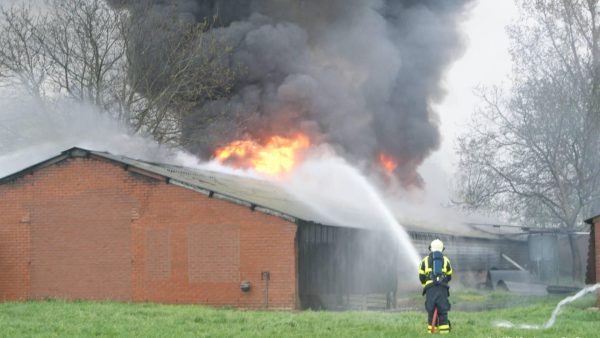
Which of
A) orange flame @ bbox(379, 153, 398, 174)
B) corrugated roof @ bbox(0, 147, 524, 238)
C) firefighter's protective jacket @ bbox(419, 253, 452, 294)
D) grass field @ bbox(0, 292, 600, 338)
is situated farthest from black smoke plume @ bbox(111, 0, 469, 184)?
firefighter's protective jacket @ bbox(419, 253, 452, 294)

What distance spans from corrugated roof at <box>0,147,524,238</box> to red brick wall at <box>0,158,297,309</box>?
0.64 feet

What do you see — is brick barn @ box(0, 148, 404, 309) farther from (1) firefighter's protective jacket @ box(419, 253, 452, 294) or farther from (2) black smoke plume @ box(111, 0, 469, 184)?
(2) black smoke plume @ box(111, 0, 469, 184)

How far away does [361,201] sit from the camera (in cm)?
3453

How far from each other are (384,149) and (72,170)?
2024cm

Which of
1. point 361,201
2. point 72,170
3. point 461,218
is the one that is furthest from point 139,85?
point 461,218

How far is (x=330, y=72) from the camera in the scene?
38.5m

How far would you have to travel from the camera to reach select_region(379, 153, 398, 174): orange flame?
4188cm

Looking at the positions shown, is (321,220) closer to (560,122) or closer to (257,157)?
(257,157)

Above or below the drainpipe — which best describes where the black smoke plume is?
above

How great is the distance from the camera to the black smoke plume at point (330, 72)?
119 ft

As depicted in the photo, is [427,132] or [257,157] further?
[427,132]

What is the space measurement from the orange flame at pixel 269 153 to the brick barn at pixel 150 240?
10.6 metres

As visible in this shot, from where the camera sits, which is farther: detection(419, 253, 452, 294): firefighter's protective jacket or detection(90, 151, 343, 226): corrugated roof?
detection(90, 151, 343, 226): corrugated roof

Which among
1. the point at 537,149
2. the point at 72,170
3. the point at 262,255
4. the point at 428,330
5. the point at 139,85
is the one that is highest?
the point at 139,85
